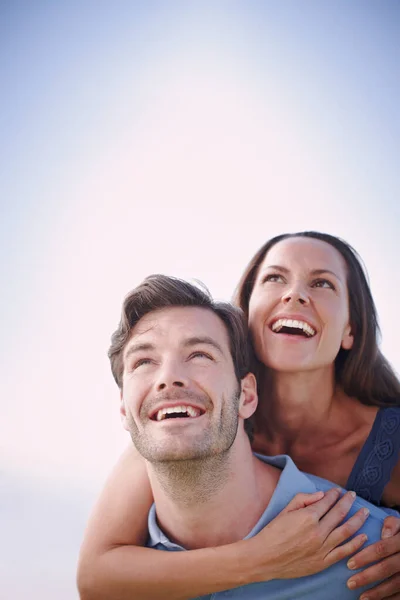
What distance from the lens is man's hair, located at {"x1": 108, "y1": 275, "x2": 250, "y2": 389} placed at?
3.00 meters

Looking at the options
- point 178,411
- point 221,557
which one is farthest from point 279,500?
point 178,411

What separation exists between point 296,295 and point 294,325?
6.4 inches

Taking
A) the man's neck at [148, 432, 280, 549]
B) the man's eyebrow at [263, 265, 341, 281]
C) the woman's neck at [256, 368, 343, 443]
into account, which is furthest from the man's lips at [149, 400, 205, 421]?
the man's eyebrow at [263, 265, 341, 281]

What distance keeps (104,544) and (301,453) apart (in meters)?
1.29

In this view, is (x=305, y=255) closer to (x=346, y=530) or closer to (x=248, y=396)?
(x=248, y=396)

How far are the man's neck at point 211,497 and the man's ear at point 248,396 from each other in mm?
159

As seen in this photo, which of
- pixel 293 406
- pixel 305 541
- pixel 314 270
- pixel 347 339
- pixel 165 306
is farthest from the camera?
pixel 347 339

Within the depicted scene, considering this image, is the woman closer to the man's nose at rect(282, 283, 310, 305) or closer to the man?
the man's nose at rect(282, 283, 310, 305)

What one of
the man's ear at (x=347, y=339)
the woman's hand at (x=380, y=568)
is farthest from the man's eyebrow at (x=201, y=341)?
the man's ear at (x=347, y=339)

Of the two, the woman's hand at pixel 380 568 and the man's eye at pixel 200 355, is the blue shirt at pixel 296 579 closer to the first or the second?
the woman's hand at pixel 380 568

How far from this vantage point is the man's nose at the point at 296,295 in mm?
3305

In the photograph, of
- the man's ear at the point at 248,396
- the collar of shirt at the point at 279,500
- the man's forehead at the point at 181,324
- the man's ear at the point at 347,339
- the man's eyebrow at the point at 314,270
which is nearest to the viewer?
the collar of shirt at the point at 279,500

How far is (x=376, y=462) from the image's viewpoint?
3359 mm

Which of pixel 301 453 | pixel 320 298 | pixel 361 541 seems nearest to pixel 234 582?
pixel 361 541
